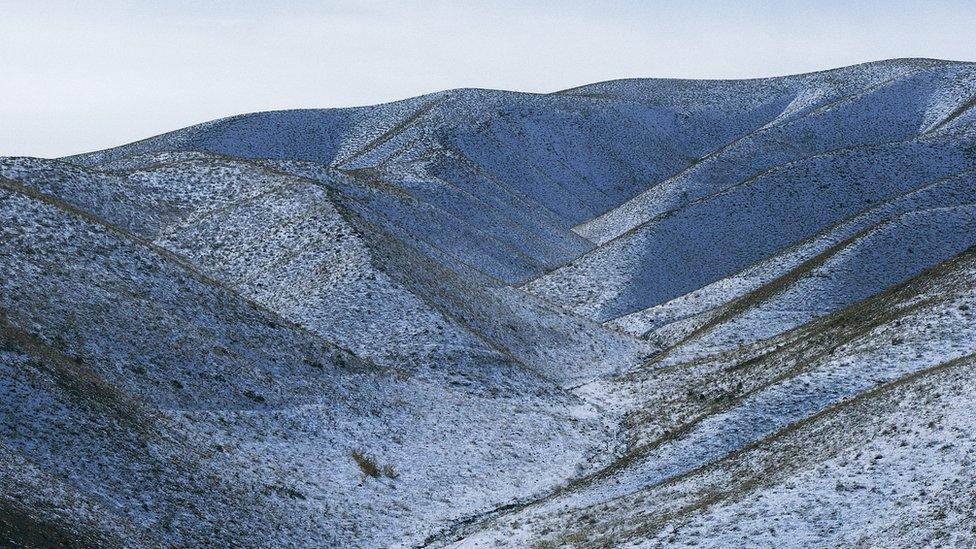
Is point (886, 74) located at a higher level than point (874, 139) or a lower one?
higher

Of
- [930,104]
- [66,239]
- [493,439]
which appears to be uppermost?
[930,104]

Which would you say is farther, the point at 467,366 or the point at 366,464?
the point at 467,366

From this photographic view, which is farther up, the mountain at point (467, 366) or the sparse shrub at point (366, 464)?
the mountain at point (467, 366)

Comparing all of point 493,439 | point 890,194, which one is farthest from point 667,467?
point 890,194

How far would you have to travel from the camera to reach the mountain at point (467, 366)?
88.3ft

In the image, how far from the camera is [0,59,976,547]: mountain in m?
26.9

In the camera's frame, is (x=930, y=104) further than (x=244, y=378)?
Yes

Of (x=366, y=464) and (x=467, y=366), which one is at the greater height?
(x=467, y=366)

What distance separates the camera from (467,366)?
44.2 meters

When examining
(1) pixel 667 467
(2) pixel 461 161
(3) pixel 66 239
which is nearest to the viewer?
(1) pixel 667 467

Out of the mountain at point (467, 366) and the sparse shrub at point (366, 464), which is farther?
the sparse shrub at point (366, 464)

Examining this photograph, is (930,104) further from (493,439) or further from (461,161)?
(493,439)

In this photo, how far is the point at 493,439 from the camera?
38.2 meters

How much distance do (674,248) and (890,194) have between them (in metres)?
16.7
